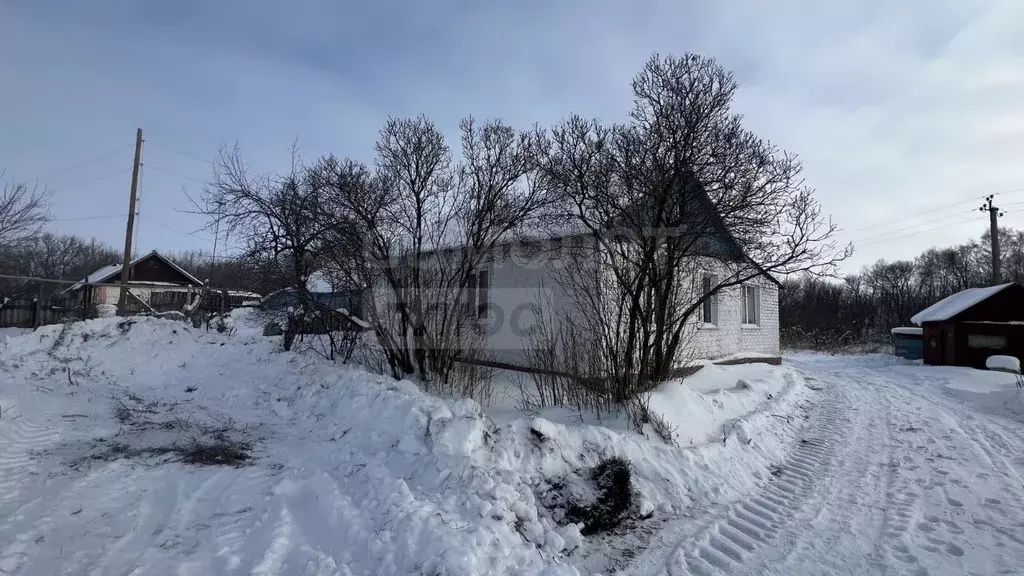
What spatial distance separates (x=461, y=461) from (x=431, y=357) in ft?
13.7

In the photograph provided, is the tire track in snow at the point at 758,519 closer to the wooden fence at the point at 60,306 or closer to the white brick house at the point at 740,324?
the white brick house at the point at 740,324

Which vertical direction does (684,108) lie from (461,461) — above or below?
above

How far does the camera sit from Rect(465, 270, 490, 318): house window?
30.5ft

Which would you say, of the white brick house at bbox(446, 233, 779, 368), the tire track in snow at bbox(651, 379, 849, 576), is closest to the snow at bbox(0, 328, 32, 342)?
the white brick house at bbox(446, 233, 779, 368)

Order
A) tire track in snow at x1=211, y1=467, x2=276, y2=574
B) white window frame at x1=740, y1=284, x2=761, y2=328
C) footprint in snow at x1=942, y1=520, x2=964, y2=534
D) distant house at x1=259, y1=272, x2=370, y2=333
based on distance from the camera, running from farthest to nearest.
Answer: white window frame at x1=740, y1=284, x2=761, y2=328, distant house at x1=259, y1=272, x2=370, y2=333, footprint in snow at x1=942, y1=520, x2=964, y2=534, tire track in snow at x1=211, y1=467, x2=276, y2=574

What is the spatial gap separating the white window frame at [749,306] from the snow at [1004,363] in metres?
6.16

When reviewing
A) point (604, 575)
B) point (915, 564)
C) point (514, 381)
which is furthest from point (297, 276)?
point (915, 564)

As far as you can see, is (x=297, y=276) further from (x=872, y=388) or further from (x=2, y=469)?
(x=872, y=388)

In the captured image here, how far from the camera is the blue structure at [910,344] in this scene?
18.7 m

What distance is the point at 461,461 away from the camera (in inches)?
177

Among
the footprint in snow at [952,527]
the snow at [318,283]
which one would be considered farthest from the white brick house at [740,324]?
the snow at [318,283]

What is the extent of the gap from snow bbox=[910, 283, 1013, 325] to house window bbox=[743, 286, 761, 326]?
19.5 feet

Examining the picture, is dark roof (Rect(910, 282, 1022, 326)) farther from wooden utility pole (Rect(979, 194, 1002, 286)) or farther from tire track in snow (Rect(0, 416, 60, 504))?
tire track in snow (Rect(0, 416, 60, 504))

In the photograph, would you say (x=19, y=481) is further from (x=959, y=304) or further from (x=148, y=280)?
(x=148, y=280)
